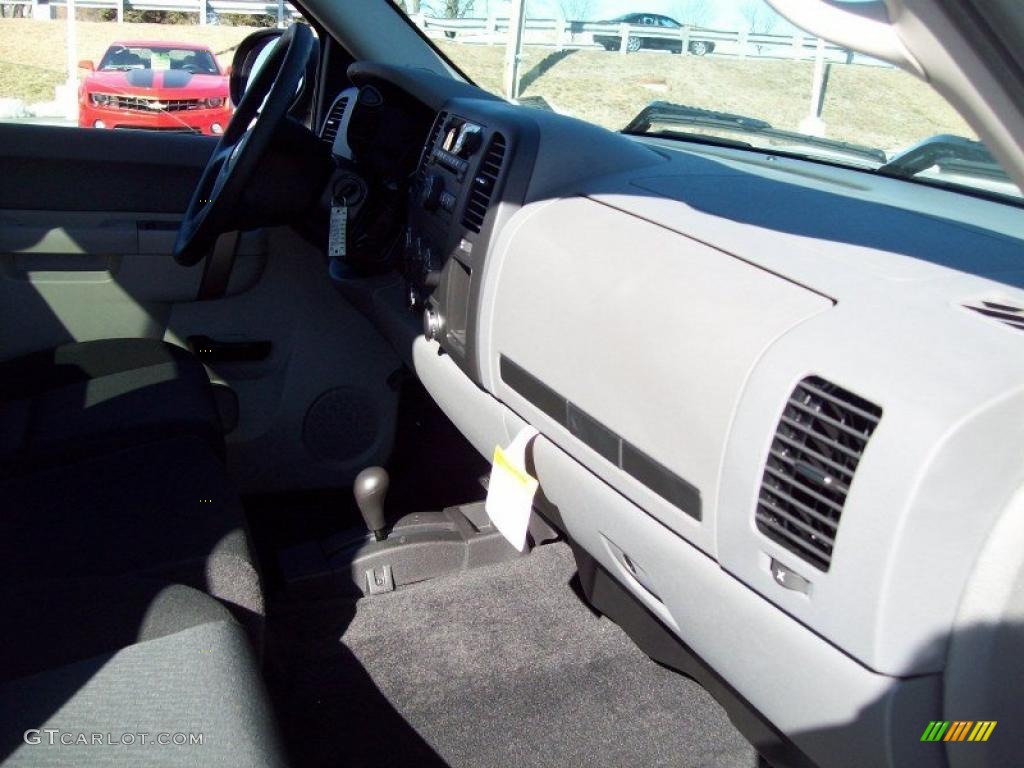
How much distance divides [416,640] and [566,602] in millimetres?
382

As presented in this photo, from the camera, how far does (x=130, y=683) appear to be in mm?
1326

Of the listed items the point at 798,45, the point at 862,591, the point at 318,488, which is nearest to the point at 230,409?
the point at 318,488

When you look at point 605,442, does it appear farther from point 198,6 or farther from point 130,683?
point 198,6

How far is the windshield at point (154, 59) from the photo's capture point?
350cm

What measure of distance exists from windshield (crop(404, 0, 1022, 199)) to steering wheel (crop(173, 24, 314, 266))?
17.8 inches

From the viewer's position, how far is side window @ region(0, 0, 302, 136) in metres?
3.18

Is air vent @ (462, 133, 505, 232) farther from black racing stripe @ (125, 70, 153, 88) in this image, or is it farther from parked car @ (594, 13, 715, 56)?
black racing stripe @ (125, 70, 153, 88)

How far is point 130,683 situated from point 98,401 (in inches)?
47.5

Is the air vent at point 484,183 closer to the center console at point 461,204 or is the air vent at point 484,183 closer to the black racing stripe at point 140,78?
the center console at point 461,204

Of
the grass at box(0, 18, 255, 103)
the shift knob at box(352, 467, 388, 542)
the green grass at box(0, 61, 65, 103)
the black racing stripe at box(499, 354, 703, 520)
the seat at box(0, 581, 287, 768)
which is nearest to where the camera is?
the seat at box(0, 581, 287, 768)

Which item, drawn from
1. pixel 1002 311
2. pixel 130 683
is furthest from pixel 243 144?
pixel 1002 311

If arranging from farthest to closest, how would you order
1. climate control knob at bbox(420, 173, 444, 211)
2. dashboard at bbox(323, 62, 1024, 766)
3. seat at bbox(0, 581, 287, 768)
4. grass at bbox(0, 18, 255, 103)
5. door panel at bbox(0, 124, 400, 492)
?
grass at bbox(0, 18, 255, 103)
door panel at bbox(0, 124, 400, 492)
climate control knob at bbox(420, 173, 444, 211)
seat at bbox(0, 581, 287, 768)
dashboard at bbox(323, 62, 1024, 766)

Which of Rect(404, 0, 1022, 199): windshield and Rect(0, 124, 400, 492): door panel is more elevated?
Rect(404, 0, 1022, 199): windshield

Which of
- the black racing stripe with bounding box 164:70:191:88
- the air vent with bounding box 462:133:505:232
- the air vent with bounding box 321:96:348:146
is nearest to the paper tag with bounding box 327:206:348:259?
the air vent with bounding box 321:96:348:146
